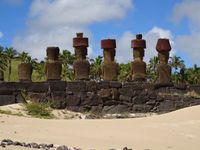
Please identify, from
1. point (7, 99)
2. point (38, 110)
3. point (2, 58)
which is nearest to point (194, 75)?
point (2, 58)

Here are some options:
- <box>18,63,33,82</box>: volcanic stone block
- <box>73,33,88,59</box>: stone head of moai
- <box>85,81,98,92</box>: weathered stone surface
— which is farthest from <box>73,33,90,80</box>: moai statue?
<box>18,63,33,82</box>: volcanic stone block

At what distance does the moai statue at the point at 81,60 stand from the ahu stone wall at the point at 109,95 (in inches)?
21.7

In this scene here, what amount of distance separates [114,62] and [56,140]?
8.47m

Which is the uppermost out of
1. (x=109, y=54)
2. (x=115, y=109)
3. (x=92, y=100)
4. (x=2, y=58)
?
(x=2, y=58)

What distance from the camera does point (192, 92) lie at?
15688 mm

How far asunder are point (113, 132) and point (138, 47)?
8.08 metres

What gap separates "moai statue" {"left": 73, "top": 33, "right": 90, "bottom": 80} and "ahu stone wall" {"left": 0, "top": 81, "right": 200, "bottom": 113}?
550 millimetres

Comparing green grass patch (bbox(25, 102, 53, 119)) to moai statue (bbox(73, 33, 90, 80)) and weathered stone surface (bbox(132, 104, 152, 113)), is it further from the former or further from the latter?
weathered stone surface (bbox(132, 104, 152, 113))

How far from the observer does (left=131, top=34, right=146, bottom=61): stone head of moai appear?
16.2m

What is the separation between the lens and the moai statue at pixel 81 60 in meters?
15.3

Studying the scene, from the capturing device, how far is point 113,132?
27.7 ft

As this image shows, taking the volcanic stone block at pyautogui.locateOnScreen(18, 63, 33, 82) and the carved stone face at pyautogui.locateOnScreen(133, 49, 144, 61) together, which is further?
the carved stone face at pyautogui.locateOnScreen(133, 49, 144, 61)

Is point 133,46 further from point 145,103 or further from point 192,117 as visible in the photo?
point 192,117

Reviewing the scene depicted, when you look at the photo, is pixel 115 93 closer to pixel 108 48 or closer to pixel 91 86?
pixel 91 86
